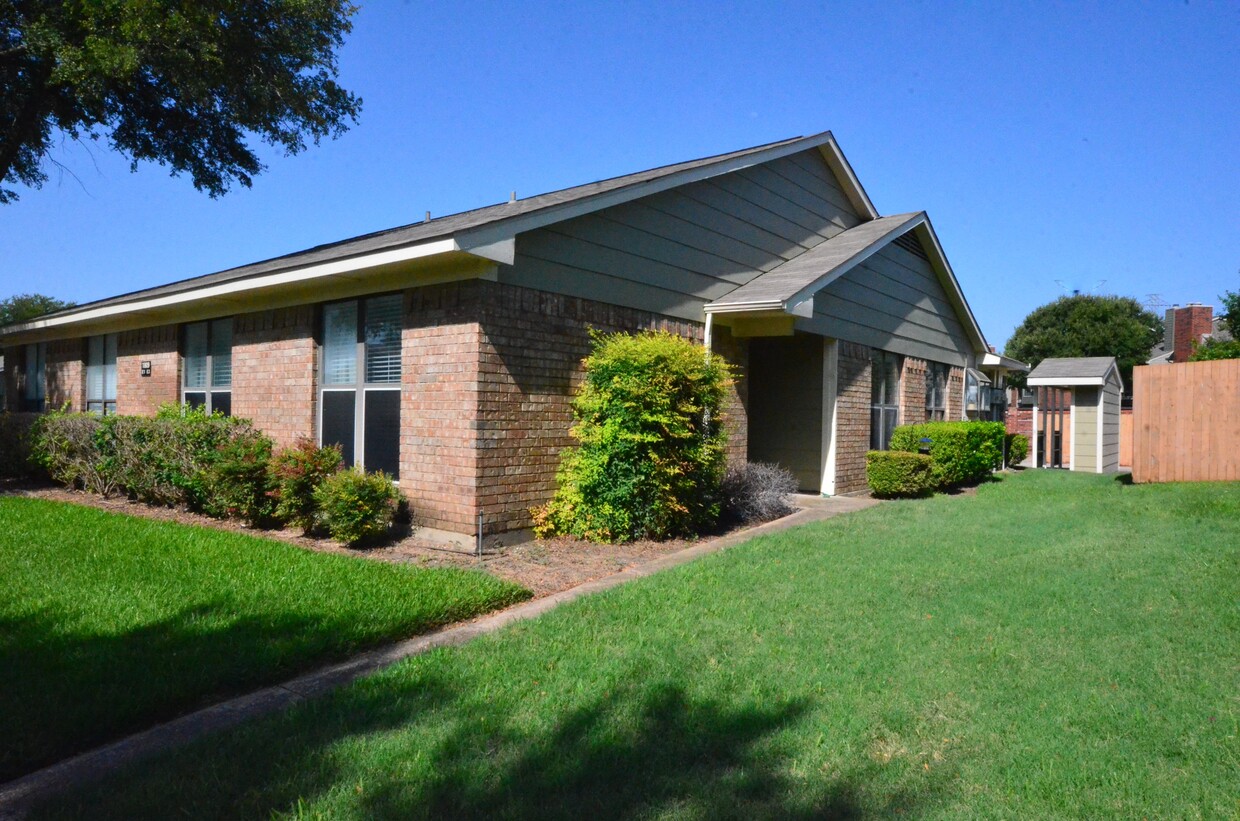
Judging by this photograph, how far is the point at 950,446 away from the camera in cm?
1387

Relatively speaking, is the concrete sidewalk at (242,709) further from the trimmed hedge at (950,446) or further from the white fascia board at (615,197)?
the trimmed hedge at (950,446)

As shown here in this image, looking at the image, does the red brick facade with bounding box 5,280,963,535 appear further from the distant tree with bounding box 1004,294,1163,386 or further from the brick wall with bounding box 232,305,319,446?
the distant tree with bounding box 1004,294,1163,386

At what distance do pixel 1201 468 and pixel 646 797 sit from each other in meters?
13.0

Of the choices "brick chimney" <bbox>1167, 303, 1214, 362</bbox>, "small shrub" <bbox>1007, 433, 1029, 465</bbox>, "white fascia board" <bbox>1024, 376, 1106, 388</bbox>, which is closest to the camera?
"white fascia board" <bbox>1024, 376, 1106, 388</bbox>

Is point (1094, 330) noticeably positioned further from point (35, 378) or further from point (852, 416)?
point (35, 378)

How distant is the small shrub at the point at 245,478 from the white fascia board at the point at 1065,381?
1820 cm

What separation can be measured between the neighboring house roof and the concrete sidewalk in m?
16.6

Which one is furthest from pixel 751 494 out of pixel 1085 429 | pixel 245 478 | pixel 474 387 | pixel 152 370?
pixel 1085 429

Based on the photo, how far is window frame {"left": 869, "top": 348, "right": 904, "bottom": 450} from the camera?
14611mm

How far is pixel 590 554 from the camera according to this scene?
828 centimetres

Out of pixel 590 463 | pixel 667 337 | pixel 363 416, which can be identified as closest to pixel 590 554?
pixel 590 463

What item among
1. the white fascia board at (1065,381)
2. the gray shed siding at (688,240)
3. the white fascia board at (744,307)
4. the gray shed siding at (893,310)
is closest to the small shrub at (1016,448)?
the white fascia board at (1065,381)

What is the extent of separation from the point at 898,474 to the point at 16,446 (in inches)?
577

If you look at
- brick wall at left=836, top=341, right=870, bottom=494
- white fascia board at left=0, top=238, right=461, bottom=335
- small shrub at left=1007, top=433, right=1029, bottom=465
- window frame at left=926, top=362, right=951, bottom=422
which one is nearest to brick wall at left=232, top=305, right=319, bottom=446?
white fascia board at left=0, top=238, right=461, bottom=335
